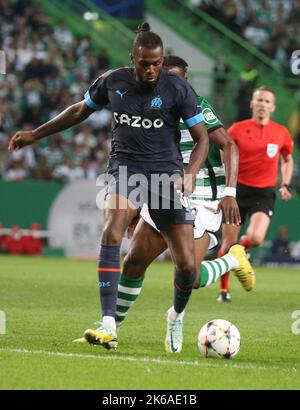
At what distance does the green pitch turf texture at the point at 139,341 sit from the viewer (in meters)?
6.38

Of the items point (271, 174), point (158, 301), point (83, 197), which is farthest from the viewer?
point (83, 197)

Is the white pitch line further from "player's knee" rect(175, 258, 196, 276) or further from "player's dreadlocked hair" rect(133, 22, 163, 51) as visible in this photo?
"player's dreadlocked hair" rect(133, 22, 163, 51)

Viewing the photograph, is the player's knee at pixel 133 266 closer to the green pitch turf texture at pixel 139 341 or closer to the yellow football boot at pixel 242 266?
the green pitch turf texture at pixel 139 341

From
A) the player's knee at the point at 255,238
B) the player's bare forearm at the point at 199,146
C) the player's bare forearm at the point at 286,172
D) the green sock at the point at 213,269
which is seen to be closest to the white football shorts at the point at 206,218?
the green sock at the point at 213,269

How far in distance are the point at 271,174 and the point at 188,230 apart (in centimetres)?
619

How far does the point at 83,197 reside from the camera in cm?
2250

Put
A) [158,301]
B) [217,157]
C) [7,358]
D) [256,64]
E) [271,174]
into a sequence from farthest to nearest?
1. [256,64]
2. [271,174]
3. [158,301]
4. [217,157]
5. [7,358]

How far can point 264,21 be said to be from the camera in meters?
29.6

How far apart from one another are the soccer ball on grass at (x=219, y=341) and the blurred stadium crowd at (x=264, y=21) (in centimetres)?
2124

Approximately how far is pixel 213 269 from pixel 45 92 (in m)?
15.9

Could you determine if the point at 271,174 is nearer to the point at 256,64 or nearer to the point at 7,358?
the point at 7,358

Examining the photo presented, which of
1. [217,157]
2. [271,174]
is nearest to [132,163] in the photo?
[217,157]

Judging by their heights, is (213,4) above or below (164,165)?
above

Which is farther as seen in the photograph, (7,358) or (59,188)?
(59,188)
